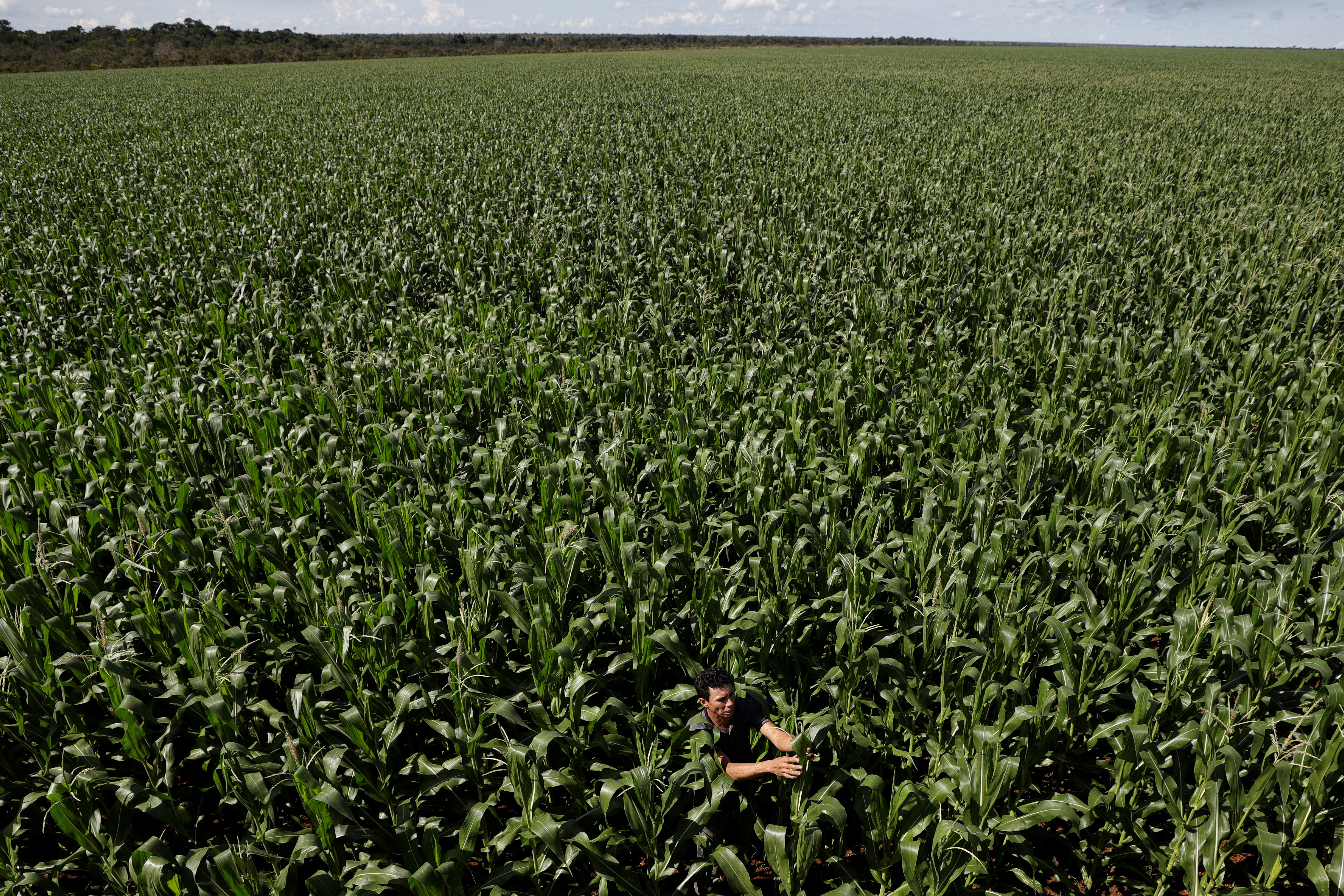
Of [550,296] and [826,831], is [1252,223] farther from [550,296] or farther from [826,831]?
[826,831]

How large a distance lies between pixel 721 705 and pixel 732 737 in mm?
237

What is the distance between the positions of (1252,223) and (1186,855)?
39.2 ft

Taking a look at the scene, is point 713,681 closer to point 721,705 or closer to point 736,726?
point 721,705

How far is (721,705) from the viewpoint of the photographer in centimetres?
284

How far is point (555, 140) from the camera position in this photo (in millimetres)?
18875

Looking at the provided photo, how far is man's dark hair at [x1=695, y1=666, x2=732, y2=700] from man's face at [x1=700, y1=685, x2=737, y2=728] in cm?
1

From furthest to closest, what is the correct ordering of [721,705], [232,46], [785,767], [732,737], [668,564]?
[232,46]
[668,564]
[732,737]
[721,705]
[785,767]

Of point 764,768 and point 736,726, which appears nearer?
point 764,768

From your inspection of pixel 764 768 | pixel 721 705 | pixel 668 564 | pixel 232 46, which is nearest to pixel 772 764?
pixel 764 768

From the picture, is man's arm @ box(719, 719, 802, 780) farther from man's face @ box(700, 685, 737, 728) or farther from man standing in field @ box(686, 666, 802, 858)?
man's face @ box(700, 685, 737, 728)

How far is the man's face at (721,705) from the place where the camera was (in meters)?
2.82

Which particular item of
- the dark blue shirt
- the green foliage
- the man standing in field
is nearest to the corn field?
the man standing in field

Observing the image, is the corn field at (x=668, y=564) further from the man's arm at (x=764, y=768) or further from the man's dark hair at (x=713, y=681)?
the man's dark hair at (x=713, y=681)

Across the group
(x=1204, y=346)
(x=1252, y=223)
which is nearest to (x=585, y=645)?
(x=1204, y=346)
